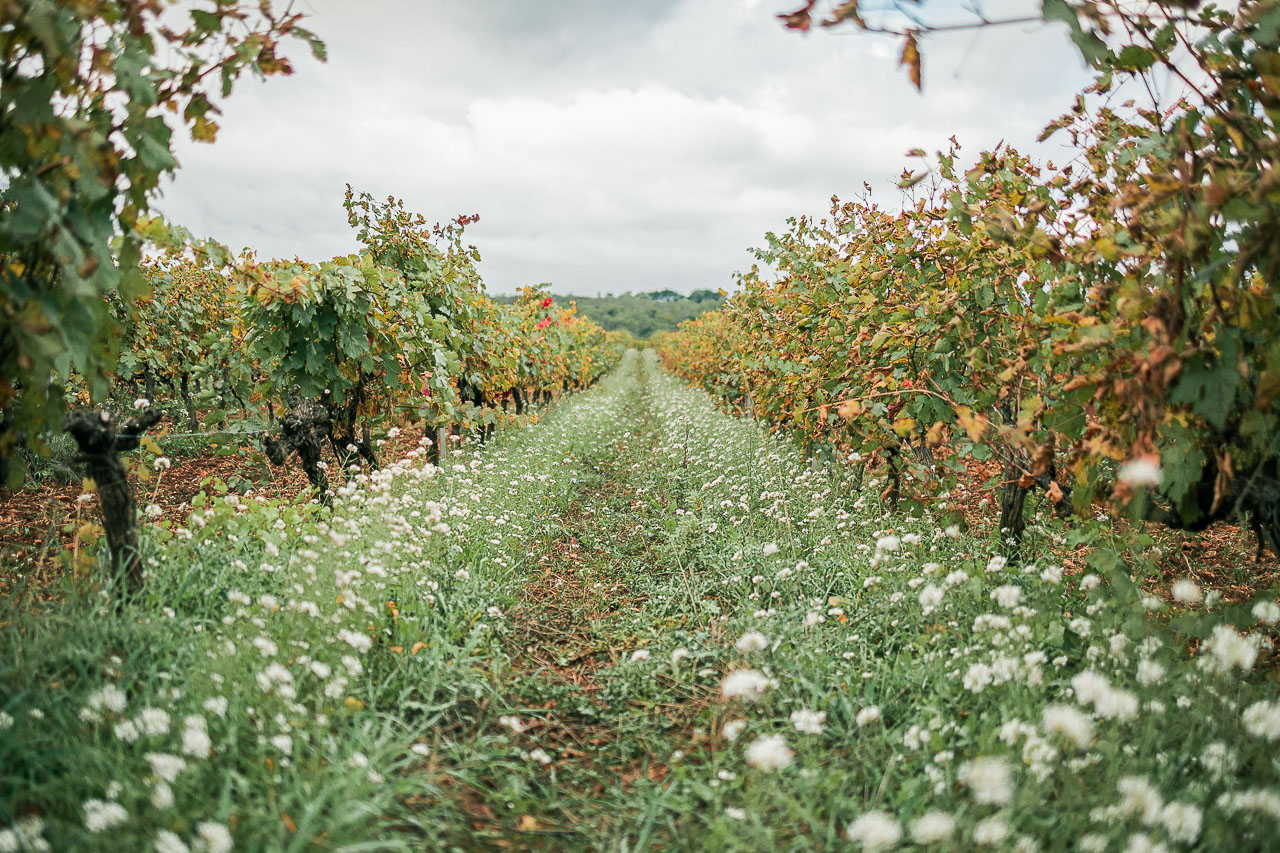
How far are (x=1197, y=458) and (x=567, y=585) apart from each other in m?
3.81

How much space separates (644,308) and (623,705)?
114 m

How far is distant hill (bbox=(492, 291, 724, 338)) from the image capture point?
95375 mm

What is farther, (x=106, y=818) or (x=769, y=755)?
(x=769, y=755)

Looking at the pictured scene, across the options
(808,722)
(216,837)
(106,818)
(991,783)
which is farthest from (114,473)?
(991,783)

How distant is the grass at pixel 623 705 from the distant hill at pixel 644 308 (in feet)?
244

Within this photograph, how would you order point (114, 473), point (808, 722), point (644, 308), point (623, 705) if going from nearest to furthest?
point (808, 722) < point (114, 473) < point (623, 705) < point (644, 308)

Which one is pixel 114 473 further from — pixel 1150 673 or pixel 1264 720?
pixel 1264 720

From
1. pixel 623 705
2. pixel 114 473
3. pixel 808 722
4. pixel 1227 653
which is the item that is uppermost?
pixel 114 473

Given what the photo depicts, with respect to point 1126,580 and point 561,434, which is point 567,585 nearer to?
point 1126,580

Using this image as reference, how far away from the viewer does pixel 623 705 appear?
3232 millimetres

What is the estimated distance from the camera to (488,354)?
9.07m

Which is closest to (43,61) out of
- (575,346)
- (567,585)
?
(567,585)

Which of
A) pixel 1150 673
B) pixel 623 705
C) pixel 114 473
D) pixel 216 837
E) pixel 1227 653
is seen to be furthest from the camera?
pixel 623 705

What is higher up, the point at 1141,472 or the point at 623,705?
the point at 1141,472
